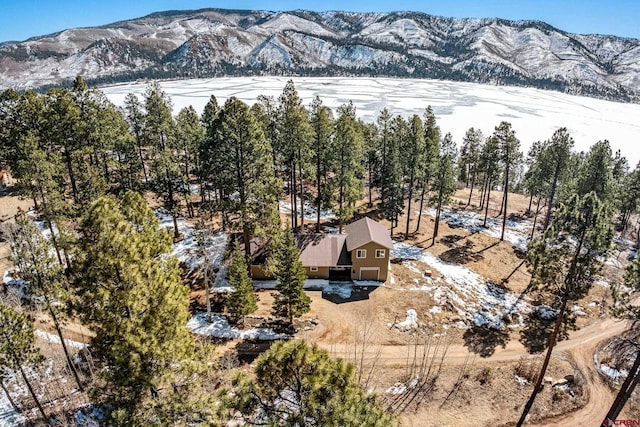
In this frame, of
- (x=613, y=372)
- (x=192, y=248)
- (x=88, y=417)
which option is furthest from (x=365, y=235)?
(x=88, y=417)

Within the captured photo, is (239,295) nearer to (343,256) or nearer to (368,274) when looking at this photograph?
(343,256)

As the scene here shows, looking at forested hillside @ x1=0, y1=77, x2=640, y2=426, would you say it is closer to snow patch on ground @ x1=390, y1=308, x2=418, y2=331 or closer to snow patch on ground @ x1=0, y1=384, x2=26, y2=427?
snow patch on ground @ x1=0, y1=384, x2=26, y2=427

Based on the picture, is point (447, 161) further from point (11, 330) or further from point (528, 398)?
point (11, 330)

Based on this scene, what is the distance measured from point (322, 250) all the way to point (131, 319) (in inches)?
840

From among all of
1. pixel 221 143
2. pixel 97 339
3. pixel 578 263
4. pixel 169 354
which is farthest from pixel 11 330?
pixel 578 263

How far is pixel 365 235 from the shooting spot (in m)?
31.7

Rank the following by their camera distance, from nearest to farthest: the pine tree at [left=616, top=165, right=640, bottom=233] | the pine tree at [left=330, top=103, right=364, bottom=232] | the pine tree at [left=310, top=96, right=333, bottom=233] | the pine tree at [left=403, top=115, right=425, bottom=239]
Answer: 1. the pine tree at [left=310, top=96, right=333, bottom=233]
2. the pine tree at [left=330, top=103, right=364, bottom=232]
3. the pine tree at [left=403, top=115, right=425, bottom=239]
4. the pine tree at [left=616, top=165, right=640, bottom=233]

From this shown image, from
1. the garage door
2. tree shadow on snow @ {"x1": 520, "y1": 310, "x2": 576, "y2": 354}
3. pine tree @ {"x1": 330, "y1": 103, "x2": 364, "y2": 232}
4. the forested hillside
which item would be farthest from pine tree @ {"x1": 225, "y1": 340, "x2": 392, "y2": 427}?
pine tree @ {"x1": 330, "y1": 103, "x2": 364, "y2": 232}

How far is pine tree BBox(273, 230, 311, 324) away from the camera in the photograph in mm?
23281

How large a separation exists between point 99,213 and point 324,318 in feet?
59.9

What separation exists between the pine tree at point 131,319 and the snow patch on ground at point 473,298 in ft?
71.5

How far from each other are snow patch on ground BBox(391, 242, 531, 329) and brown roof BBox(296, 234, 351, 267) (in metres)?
7.15

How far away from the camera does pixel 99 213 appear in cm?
1093

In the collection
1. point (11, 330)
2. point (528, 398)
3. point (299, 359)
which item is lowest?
point (528, 398)
